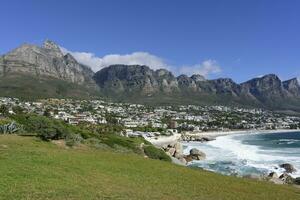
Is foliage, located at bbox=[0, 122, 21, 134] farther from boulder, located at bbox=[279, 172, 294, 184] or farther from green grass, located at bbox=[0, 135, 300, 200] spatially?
boulder, located at bbox=[279, 172, 294, 184]

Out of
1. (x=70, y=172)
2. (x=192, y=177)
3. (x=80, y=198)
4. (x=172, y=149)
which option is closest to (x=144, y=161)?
(x=192, y=177)

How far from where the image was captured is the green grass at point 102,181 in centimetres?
2061

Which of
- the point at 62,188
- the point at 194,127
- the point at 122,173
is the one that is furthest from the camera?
the point at 194,127

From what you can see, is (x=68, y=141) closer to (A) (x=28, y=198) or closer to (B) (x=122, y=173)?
(B) (x=122, y=173)

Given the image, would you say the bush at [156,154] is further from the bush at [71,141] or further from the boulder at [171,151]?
the boulder at [171,151]

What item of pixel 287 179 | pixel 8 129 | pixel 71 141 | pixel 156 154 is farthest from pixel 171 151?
pixel 71 141

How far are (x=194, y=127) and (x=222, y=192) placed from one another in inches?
6851

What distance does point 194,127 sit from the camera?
→ 197625 millimetres

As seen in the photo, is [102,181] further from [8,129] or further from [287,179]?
[287,179]

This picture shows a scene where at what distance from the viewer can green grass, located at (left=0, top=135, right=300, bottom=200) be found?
20.6m

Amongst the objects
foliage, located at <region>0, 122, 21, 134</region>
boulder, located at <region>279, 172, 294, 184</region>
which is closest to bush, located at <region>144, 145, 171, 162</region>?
boulder, located at <region>279, 172, 294, 184</region>

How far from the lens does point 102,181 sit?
953 inches

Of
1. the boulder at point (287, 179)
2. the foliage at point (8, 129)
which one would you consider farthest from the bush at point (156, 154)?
the foliage at point (8, 129)

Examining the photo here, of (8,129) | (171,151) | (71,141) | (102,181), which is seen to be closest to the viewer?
(102,181)
